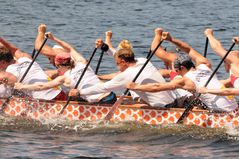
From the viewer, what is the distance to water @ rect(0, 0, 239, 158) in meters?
18.2

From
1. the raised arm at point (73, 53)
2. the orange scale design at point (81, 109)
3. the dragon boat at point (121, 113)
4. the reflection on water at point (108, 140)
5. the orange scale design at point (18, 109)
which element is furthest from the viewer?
the orange scale design at point (18, 109)

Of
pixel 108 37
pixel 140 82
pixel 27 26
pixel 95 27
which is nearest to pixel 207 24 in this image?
pixel 95 27

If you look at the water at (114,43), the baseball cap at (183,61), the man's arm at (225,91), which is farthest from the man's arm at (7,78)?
the man's arm at (225,91)

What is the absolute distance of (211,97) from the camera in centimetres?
1917

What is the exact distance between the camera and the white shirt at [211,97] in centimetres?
1900

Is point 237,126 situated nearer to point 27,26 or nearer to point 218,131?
point 218,131

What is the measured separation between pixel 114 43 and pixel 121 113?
15.3 meters

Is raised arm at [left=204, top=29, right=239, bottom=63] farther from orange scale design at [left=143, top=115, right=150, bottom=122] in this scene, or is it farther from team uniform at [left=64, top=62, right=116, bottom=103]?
team uniform at [left=64, top=62, right=116, bottom=103]

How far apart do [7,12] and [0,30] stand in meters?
5.20

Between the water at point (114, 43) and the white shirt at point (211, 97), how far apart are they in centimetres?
47

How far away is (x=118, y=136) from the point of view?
1945 cm

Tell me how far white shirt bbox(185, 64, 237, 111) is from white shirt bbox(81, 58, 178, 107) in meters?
0.83

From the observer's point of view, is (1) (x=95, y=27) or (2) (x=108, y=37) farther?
(1) (x=95, y=27)

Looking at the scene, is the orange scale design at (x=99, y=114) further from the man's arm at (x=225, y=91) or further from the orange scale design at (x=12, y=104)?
the man's arm at (x=225, y=91)
